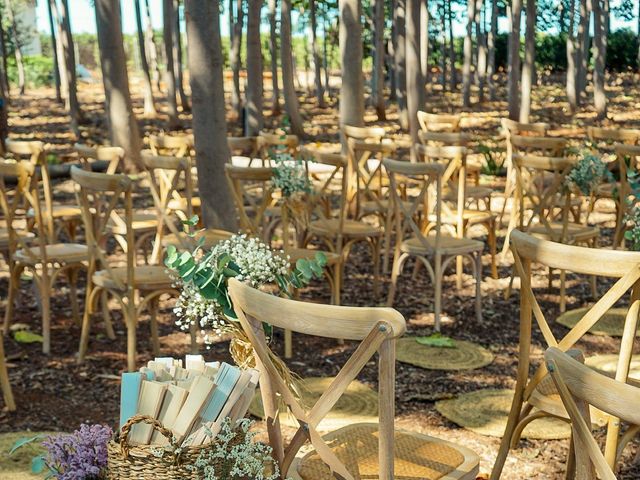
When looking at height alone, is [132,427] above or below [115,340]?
above

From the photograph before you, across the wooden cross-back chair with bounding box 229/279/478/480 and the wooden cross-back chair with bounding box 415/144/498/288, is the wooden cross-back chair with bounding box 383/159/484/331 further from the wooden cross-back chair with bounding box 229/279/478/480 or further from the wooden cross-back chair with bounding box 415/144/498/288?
the wooden cross-back chair with bounding box 229/279/478/480

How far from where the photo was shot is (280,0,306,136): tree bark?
14.4 meters

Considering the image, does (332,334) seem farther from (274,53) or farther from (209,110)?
(274,53)

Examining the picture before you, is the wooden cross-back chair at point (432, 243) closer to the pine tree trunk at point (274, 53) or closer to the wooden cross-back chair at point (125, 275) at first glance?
the wooden cross-back chair at point (125, 275)

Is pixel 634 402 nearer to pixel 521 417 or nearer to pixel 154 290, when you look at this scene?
pixel 521 417

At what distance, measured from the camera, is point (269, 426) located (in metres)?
2.50

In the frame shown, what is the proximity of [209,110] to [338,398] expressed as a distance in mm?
4233

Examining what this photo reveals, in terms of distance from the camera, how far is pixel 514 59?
49.5 ft

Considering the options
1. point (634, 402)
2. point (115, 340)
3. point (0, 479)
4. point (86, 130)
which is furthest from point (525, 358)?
point (86, 130)

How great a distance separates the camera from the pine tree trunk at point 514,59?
48.7ft

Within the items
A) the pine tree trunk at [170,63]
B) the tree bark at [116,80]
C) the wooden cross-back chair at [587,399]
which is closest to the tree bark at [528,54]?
the pine tree trunk at [170,63]

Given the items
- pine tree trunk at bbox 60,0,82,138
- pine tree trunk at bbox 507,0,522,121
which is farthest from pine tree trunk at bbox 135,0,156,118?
pine tree trunk at bbox 507,0,522,121

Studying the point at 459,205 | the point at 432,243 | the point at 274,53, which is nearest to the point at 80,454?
the point at 432,243

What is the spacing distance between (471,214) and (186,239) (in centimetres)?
224
